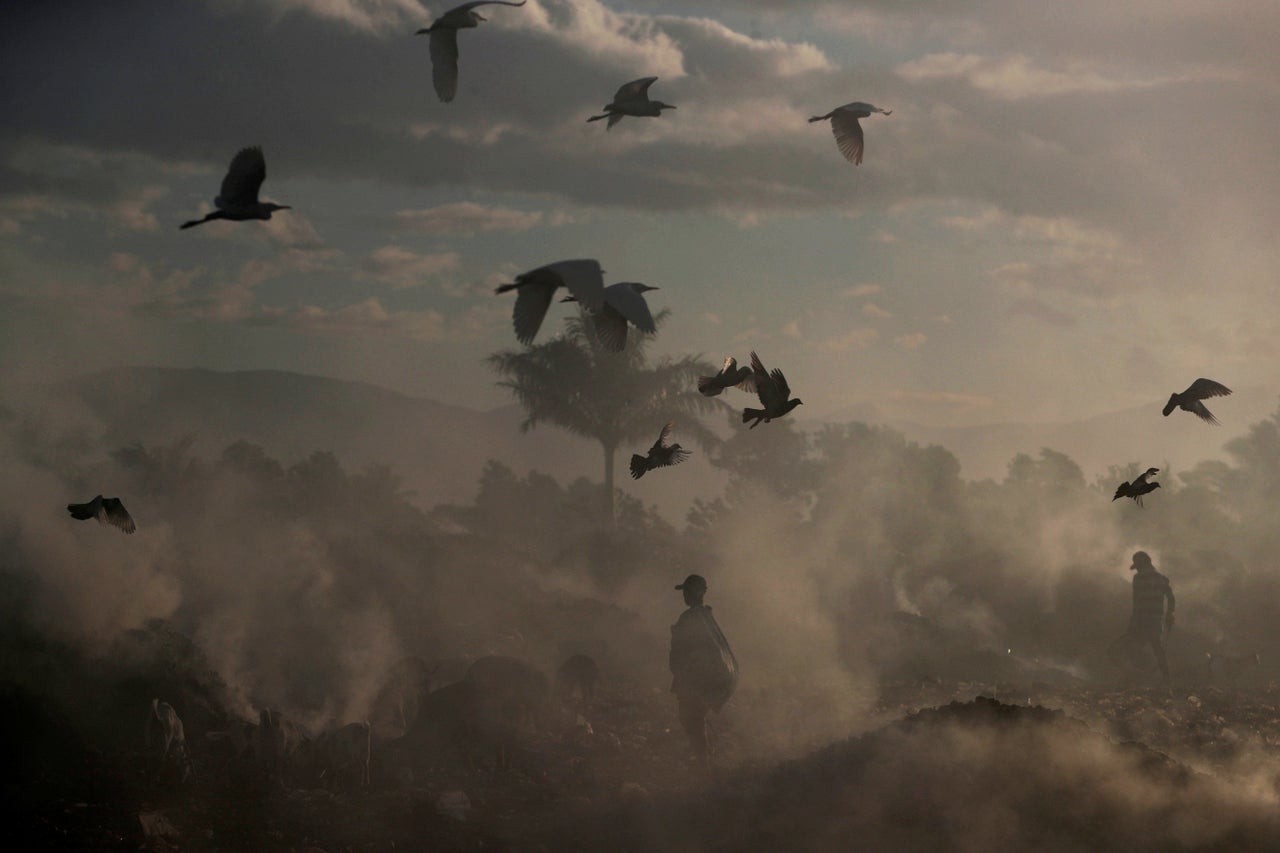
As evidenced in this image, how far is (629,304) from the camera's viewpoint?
8180 mm

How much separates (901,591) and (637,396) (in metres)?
12.8

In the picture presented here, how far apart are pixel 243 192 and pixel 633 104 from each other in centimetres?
368

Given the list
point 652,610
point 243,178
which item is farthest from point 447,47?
point 652,610

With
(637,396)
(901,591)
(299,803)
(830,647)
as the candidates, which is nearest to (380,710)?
(299,803)

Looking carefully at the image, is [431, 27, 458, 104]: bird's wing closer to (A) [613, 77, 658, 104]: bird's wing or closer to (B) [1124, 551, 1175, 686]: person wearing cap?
(A) [613, 77, 658, 104]: bird's wing

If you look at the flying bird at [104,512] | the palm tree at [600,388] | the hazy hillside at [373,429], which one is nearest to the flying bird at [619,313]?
the flying bird at [104,512]

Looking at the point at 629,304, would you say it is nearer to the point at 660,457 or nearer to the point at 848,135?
the point at 660,457

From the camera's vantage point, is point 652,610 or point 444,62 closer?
point 444,62

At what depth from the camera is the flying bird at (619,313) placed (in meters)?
8.04

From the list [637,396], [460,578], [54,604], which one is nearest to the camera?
[54,604]

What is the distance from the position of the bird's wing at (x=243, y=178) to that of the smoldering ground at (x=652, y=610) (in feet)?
19.7

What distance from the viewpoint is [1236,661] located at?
19.6 metres

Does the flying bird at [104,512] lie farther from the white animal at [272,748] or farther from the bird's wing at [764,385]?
the bird's wing at [764,385]

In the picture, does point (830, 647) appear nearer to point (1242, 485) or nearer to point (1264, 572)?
point (1264, 572)
